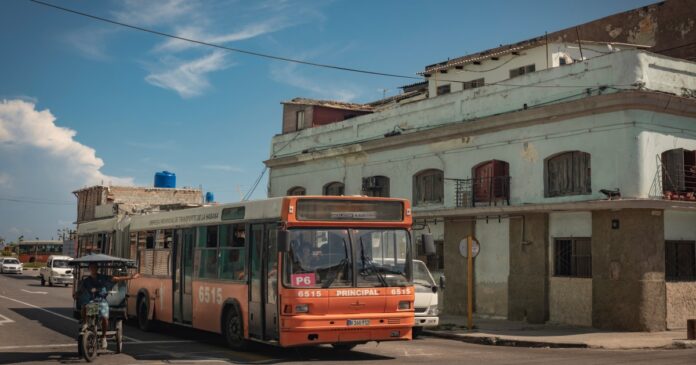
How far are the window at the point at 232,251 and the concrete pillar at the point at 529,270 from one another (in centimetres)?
1109

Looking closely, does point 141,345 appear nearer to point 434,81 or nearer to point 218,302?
point 218,302

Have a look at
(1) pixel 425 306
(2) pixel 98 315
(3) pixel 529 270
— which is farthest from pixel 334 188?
(2) pixel 98 315

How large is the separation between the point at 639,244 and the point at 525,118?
5.42 m

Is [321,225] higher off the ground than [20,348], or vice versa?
[321,225]

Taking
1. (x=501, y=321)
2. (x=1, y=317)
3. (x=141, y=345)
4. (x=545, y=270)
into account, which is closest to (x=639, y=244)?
(x=545, y=270)

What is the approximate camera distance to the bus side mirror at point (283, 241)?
39.9 feet

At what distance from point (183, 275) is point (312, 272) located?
18.4ft

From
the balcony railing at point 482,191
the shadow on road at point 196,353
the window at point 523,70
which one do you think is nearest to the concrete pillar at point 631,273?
the balcony railing at point 482,191

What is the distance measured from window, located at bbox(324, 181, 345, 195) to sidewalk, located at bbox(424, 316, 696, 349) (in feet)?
36.2

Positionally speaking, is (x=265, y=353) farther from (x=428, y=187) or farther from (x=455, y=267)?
(x=428, y=187)

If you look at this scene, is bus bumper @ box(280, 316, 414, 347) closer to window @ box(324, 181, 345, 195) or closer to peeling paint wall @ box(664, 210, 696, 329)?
peeling paint wall @ box(664, 210, 696, 329)

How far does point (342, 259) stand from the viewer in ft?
41.7

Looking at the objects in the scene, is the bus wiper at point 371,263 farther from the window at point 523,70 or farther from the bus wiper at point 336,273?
the window at point 523,70

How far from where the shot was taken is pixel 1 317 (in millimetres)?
21188
